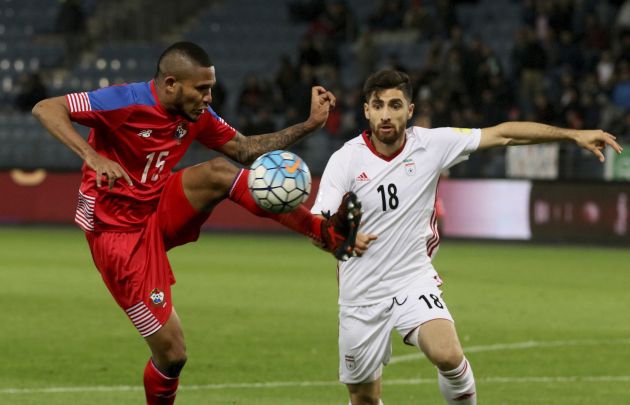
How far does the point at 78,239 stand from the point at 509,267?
7.92 meters

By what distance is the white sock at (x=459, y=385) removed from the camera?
707cm

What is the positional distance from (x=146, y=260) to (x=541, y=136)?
232cm

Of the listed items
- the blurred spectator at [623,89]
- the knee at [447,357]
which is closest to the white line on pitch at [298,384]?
the knee at [447,357]

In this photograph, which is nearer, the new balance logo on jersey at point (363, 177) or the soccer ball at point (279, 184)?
the soccer ball at point (279, 184)

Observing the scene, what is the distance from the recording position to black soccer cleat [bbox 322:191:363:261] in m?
6.59

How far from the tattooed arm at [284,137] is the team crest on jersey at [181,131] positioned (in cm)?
44

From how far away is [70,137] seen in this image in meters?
6.86

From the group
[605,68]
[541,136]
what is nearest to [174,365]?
[541,136]

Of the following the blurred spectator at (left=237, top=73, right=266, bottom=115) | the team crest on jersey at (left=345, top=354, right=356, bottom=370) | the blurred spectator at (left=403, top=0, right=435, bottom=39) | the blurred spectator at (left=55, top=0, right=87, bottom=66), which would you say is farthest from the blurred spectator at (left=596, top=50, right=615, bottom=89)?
the team crest on jersey at (left=345, top=354, right=356, bottom=370)

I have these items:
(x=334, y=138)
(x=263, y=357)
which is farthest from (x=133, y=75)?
(x=263, y=357)

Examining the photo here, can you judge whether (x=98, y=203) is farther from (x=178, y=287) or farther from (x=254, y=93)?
(x=254, y=93)

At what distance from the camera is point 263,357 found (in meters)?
11.0

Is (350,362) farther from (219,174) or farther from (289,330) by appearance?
(289,330)

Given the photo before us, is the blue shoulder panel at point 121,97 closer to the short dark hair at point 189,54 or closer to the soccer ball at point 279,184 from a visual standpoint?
the short dark hair at point 189,54
